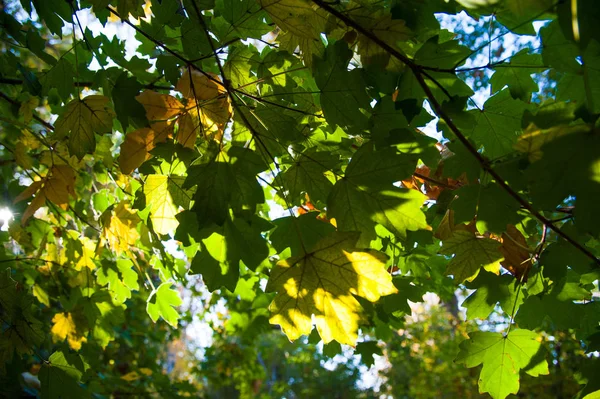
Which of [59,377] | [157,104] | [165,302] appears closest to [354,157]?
[157,104]

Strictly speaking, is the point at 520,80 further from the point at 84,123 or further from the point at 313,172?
the point at 84,123

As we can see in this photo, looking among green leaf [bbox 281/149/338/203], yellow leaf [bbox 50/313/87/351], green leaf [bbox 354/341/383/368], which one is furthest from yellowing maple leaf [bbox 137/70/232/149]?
green leaf [bbox 354/341/383/368]

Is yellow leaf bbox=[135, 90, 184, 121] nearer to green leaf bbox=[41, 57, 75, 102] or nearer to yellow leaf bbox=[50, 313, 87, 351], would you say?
green leaf bbox=[41, 57, 75, 102]

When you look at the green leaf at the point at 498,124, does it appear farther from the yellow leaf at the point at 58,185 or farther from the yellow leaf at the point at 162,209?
the yellow leaf at the point at 58,185

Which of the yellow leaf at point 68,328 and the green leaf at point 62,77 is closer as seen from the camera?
the green leaf at point 62,77

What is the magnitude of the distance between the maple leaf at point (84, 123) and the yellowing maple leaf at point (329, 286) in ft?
2.48

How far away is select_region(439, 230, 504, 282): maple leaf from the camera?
1.22 meters

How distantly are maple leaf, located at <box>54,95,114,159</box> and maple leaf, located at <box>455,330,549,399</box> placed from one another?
1.40m

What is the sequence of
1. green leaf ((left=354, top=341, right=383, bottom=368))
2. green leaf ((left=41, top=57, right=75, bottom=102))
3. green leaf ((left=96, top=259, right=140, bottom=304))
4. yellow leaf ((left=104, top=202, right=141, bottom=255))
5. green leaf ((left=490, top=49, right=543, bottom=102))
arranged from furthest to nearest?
green leaf ((left=354, top=341, right=383, bottom=368)) < green leaf ((left=96, top=259, right=140, bottom=304)) < yellow leaf ((left=104, top=202, right=141, bottom=255)) < green leaf ((left=41, top=57, right=75, bottom=102)) < green leaf ((left=490, top=49, right=543, bottom=102))

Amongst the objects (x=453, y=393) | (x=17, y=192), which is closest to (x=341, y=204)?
(x=17, y=192)

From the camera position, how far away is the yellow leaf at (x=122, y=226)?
179cm

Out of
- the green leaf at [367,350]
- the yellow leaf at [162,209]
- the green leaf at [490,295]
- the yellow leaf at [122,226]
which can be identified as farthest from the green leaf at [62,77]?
the green leaf at [367,350]

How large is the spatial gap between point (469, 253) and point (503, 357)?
0.50 metres

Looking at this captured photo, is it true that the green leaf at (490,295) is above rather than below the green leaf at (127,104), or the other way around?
below
